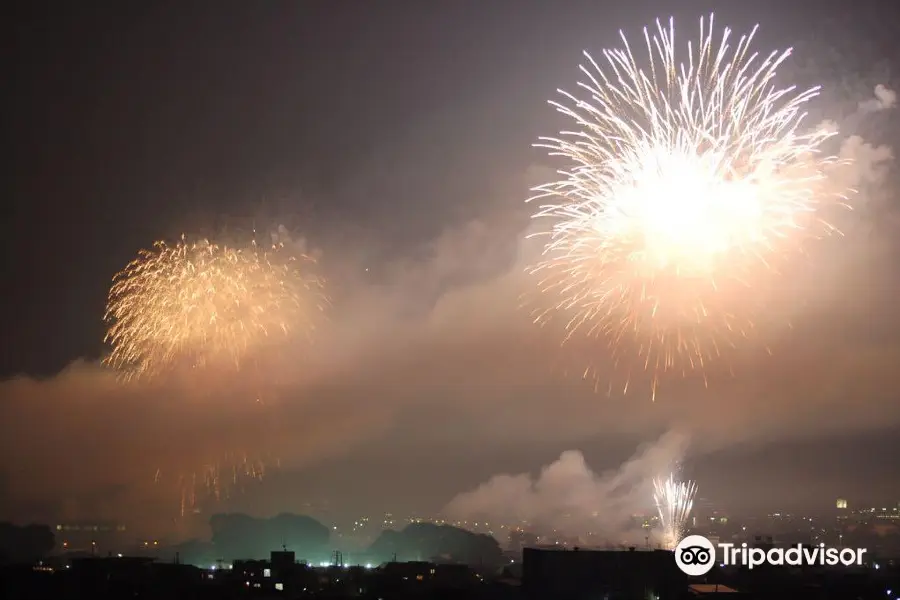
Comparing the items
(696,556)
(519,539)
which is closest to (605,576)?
(696,556)

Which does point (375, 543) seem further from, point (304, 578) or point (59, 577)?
point (59, 577)

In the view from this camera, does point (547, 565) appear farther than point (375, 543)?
No

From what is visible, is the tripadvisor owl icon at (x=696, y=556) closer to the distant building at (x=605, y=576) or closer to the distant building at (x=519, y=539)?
the distant building at (x=605, y=576)

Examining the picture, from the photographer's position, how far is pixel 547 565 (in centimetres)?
5794

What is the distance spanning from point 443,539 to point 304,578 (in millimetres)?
64821

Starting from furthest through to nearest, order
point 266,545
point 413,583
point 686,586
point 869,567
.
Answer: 1. point 266,545
2. point 869,567
3. point 413,583
4. point 686,586

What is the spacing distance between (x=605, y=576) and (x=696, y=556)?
680 cm

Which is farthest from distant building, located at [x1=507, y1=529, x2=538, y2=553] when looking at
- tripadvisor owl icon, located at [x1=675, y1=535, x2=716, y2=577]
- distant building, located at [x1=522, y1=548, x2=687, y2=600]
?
tripadvisor owl icon, located at [x1=675, y1=535, x2=716, y2=577]

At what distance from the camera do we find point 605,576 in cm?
5588

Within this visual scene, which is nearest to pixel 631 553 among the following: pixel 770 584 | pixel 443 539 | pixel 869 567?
pixel 770 584

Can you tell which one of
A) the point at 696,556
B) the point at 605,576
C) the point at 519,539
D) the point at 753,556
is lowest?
the point at 519,539

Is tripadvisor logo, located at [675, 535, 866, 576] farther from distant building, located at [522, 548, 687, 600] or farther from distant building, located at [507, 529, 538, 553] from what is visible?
distant building, located at [507, 529, 538, 553]

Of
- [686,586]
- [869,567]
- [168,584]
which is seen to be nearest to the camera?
[686,586]

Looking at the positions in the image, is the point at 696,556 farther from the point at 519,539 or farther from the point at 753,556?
the point at 519,539
